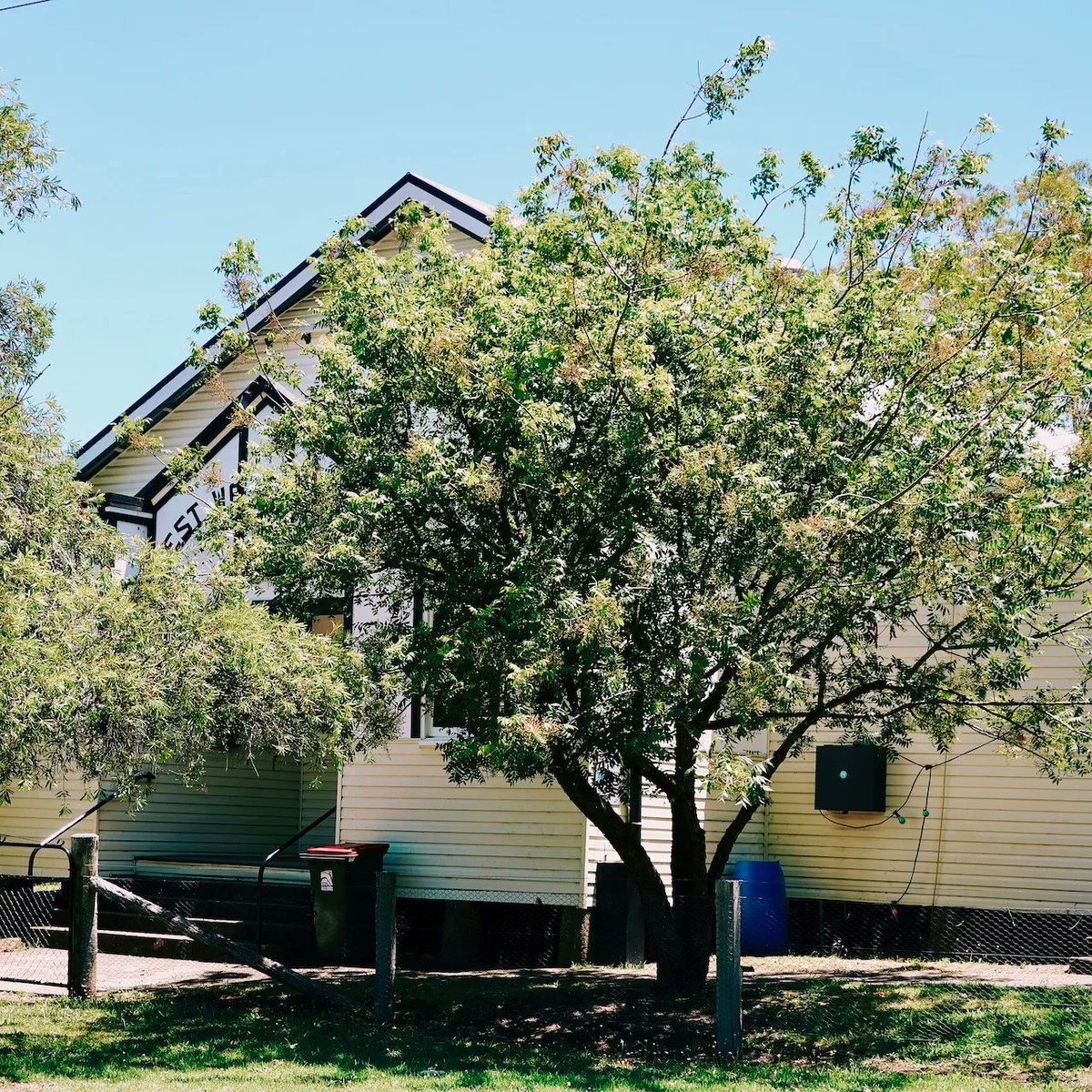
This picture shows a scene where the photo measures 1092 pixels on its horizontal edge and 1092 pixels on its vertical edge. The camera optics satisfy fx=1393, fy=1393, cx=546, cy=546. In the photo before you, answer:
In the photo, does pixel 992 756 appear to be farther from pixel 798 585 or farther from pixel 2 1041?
pixel 2 1041

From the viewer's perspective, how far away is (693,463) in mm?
9367

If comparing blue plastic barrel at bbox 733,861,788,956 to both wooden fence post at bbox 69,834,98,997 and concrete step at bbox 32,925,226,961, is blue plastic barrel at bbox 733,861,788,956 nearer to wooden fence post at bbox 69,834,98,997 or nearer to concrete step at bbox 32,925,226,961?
concrete step at bbox 32,925,226,961

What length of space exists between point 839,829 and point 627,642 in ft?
22.2

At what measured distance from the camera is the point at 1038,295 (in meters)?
9.29

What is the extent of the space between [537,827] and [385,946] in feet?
11.9

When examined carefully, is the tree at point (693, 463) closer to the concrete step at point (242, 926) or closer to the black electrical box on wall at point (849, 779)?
the black electrical box on wall at point (849, 779)

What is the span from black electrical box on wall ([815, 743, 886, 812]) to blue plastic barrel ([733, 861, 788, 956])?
94 cm

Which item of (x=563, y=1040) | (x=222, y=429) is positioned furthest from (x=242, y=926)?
(x=222, y=429)

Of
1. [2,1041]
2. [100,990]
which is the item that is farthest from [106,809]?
[2,1041]

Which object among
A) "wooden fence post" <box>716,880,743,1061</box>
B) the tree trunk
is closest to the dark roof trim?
the tree trunk

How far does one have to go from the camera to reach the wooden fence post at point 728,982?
31.2 ft

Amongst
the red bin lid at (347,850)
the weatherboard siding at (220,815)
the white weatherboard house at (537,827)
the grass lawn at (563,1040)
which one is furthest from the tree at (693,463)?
the weatherboard siding at (220,815)

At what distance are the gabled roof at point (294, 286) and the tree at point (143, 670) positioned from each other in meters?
4.31

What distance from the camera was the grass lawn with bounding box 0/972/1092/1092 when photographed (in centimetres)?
896
